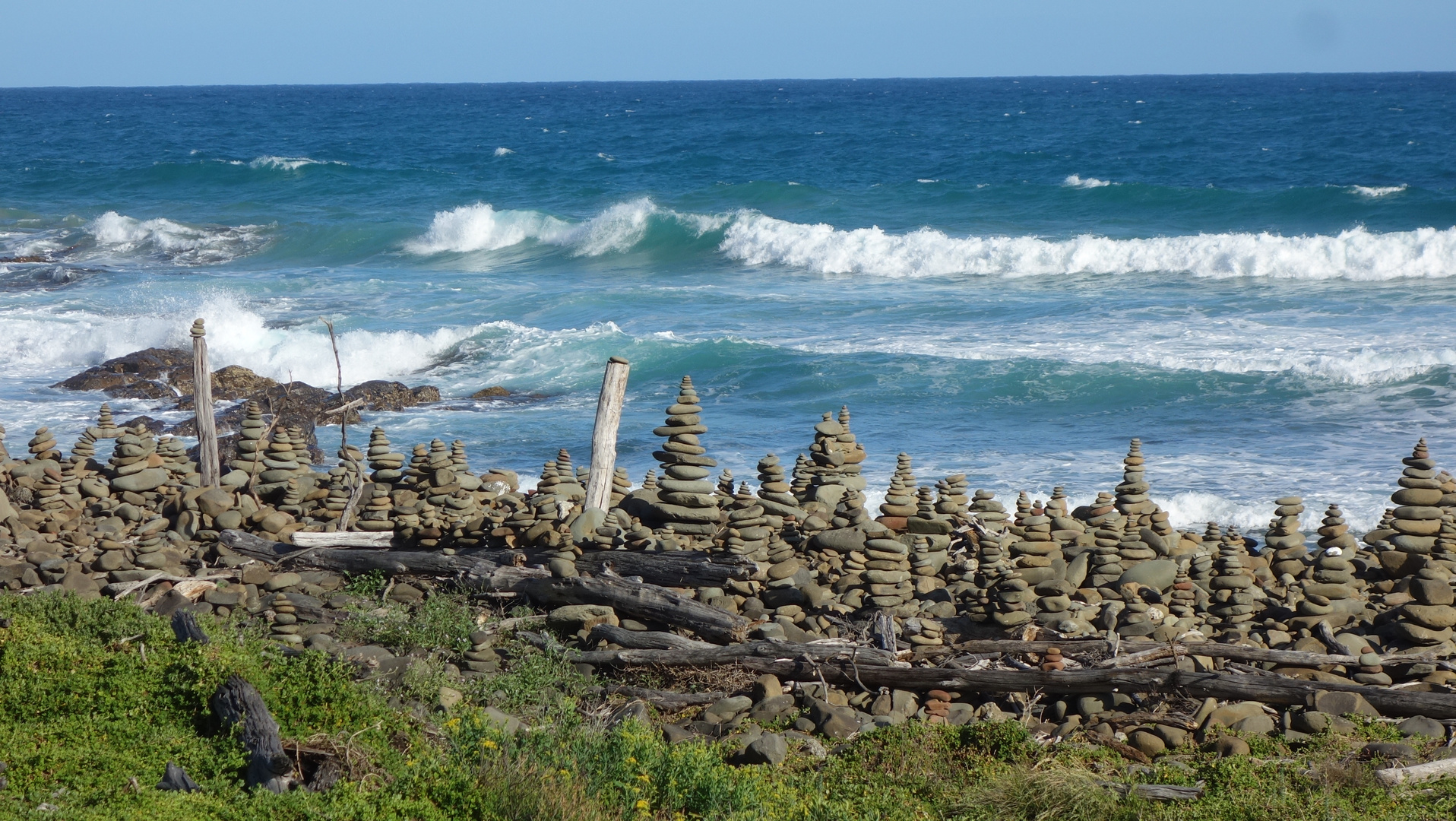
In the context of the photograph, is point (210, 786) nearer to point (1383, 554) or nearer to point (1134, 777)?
point (1134, 777)

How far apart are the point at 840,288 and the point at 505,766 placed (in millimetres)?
25307

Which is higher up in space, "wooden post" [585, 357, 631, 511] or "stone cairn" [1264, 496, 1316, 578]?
"wooden post" [585, 357, 631, 511]

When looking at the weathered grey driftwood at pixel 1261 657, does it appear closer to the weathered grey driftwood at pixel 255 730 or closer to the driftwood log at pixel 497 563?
the driftwood log at pixel 497 563

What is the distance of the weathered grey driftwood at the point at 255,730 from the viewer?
6867 mm

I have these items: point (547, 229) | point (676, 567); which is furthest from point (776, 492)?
point (547, 229)

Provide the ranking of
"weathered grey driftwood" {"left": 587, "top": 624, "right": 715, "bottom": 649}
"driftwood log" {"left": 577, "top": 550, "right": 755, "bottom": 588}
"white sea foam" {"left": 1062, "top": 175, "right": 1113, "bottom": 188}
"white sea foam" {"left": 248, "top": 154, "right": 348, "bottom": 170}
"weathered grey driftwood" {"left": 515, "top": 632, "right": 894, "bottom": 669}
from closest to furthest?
"weathered grey driftwood" {"left": 515, "top": 632, "right": 894, "bottom": 669} < "weathered grey driftwood" {"left": 587, "top": 624, "right": 715, "bottom": 649} < "driftwood log" {"left": 577, "top": 550, "right": 755, "bottom": 588} < "white sea foam" {"left": 1062, "top": 175, "right": 1113, "bottom": 188} < "white sea foam" {"left": 248, "top": 154, "right": 348, "bottom": 170}

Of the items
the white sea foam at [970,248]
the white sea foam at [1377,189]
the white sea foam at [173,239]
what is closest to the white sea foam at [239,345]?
the white sea foam at [173,239]

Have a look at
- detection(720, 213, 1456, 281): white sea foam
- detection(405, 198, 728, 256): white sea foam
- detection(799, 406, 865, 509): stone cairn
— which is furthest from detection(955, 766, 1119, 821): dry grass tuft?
detection(405, 198, 728, 256): white sea foam

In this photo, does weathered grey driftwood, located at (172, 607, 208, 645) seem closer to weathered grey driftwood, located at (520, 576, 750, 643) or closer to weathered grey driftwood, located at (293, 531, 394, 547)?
weathered grey driftwood, located at (520, 576, 750, 643)

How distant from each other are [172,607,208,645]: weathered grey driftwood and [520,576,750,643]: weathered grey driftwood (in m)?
2.39

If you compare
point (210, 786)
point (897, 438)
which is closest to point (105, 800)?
point (210, 786)

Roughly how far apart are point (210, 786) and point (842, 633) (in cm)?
432

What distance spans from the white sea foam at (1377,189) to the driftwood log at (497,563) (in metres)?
36.4

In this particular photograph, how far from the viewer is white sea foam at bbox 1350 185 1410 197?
39.9 meters
